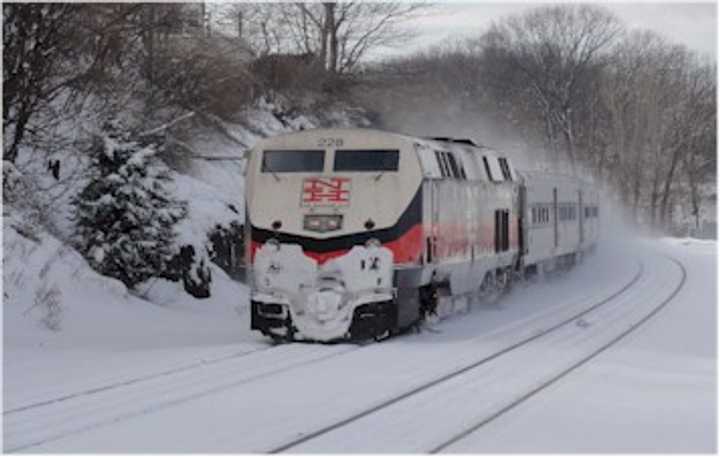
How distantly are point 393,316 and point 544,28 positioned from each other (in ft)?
190

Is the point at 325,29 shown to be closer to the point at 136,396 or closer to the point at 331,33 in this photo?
the point at 331,33

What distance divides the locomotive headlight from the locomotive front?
0.01 metres

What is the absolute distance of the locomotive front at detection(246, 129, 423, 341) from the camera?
1587cm

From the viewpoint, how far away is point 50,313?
57.4 feet

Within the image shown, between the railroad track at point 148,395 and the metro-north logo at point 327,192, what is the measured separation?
2.15 metres

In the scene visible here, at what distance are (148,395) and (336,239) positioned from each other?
16.9 ft

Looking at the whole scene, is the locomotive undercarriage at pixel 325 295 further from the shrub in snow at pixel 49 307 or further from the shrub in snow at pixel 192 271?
the shrub in snow at pixel 192 271

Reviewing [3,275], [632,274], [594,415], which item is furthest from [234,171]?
[594,415]

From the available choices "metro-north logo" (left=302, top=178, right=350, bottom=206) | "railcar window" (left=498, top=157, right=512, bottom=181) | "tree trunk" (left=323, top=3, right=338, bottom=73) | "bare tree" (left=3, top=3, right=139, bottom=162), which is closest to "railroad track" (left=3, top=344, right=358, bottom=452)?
"metro-north logo" (left=302, top=178, right=350, bottom=206)

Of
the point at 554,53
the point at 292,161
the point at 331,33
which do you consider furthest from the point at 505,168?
the point at 554,53

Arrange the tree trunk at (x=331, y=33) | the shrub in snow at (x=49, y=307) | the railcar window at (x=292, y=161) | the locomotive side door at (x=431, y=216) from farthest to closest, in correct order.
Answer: the tree trunk at (x=331, y=33)
the shrub in snow at (x=49, y=307)
the railcar window at (x=292, y=161)
the locomotive side door at (x=431, y=216)

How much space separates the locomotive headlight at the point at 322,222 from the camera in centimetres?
1603

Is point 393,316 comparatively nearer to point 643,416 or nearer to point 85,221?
point 643,416

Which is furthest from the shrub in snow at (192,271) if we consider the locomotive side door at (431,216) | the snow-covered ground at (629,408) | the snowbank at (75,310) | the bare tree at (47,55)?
the snow-covered ground at (629,408)
